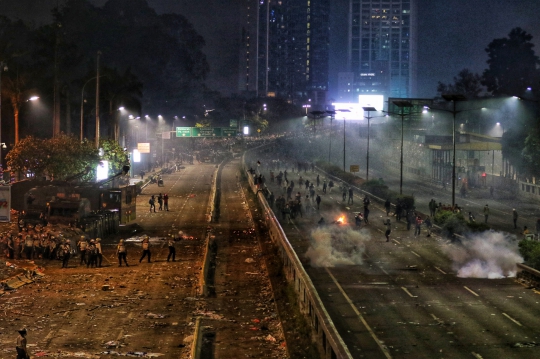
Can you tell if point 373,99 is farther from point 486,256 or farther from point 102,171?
point 486,256

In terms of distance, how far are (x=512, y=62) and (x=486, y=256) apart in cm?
10434

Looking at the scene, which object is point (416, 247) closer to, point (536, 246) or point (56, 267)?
point (536, 246)

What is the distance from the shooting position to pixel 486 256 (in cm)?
3184

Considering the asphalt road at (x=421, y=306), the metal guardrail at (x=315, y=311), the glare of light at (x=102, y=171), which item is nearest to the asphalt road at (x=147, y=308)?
the metal guardrail at (x=315, y=311)

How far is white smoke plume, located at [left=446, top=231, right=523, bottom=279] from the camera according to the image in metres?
29.7

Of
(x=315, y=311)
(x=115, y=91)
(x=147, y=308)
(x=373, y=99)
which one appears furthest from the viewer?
(x=373, y=99)

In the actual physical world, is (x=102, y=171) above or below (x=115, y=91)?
below

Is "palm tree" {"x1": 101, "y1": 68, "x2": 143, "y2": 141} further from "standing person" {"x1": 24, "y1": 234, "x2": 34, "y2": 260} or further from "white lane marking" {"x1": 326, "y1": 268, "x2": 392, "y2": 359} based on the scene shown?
"white lane marking" {"x1": 326, "y1": 268, "x2": 392, "y2": 359}

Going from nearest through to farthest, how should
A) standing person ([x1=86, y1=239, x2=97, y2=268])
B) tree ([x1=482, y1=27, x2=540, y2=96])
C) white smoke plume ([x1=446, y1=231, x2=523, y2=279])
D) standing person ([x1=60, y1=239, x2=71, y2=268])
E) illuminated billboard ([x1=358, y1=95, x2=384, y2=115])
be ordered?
white smoke plume ([x1=446, y1=231, x2=523, y2=279]), standing person ([x1=60, y1=239, x2=71, y2=268]), standing person ([x1=86, y1=239, x2=97, y2=268]), tree ([x1=482, y1=27, x2=540, y2=96]), illuminated billboard ([x1=358, y1=95, x2=384, y2=115])

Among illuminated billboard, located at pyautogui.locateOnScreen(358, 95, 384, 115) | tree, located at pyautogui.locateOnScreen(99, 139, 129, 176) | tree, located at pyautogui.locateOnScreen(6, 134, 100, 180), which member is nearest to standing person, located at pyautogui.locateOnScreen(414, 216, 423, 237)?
tree, located at pyautogui.locateOnScreen(6, 134, 100, 180)

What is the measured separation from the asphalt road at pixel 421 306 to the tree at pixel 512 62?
96464 mm

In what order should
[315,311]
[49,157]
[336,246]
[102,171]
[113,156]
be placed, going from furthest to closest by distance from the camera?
[113,156], [102,171], [49,157], [336,246], [315,311]

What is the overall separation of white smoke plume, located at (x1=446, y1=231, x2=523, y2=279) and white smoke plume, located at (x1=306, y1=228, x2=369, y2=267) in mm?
4205

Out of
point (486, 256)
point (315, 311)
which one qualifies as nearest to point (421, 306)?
point (315, 311)
